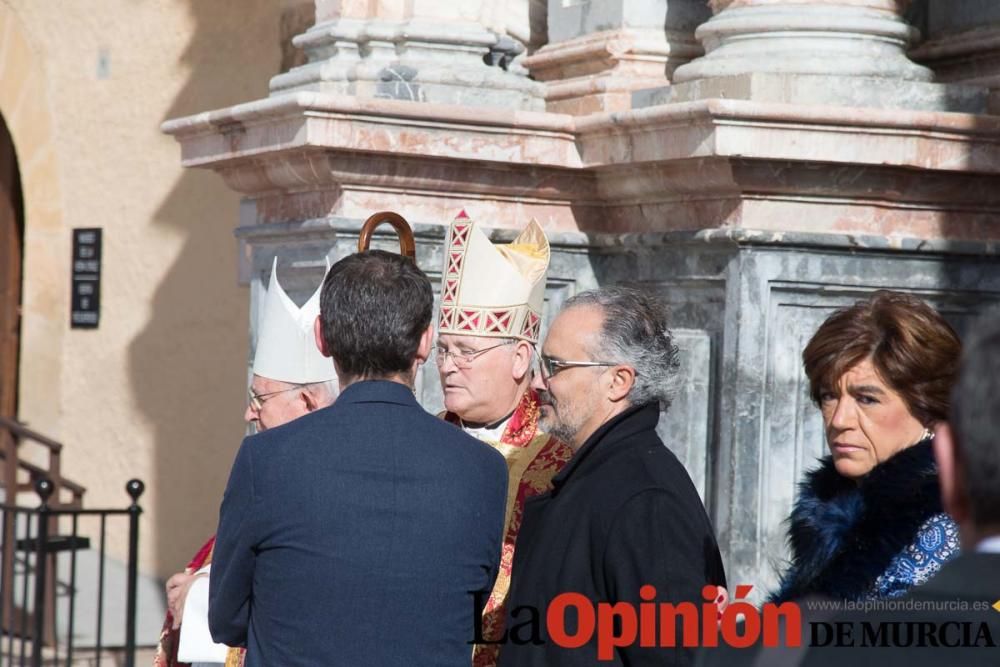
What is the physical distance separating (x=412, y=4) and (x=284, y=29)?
8.09 feet

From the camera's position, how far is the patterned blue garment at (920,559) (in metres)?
2.43

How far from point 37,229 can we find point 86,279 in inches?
16.3

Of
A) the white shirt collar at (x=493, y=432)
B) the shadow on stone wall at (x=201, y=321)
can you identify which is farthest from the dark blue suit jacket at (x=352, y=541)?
the shadow on stone wall at (x=201, y=321)

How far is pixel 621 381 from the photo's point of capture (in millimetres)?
2959

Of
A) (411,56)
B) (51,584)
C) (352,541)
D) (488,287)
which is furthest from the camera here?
(51,584)

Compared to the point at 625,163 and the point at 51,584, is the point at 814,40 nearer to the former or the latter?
the point at 625,163

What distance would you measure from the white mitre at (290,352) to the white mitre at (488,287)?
289 millimetres

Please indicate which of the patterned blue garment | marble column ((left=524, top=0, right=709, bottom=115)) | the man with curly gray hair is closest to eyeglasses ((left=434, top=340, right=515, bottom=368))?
the man with curly gray hair

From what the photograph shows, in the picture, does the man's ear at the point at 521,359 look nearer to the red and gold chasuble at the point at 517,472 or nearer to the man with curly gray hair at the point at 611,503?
the red and gold chasuble at the point at 517,472

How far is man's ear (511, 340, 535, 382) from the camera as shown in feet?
12.1

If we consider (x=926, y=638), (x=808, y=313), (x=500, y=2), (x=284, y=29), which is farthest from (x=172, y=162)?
(x=926, y=638)

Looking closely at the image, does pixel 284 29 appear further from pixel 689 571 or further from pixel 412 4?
pixel 689 571

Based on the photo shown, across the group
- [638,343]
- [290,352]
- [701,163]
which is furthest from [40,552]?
[638,343]

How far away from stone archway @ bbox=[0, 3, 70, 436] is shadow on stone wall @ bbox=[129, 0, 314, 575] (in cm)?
76
